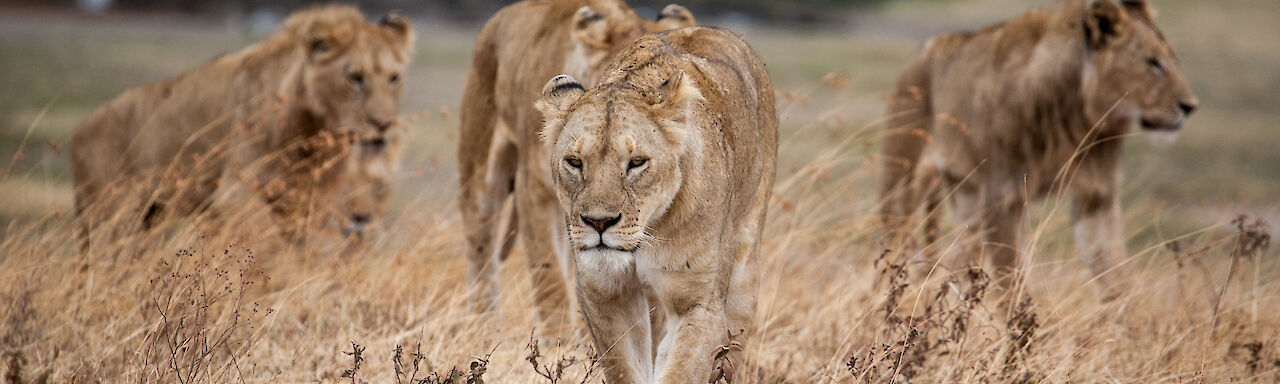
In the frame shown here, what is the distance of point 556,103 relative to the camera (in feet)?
12.3

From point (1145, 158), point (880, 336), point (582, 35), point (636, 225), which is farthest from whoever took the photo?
point (1145, 158)

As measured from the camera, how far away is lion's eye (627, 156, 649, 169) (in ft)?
11.4

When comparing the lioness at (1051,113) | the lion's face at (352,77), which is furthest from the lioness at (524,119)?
the lioness at (1051,113)

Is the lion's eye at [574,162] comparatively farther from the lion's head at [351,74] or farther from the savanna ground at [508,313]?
the lion's head at [351,74]

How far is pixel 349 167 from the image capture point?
756cm

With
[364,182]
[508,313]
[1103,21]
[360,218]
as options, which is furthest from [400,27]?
[1103,21]

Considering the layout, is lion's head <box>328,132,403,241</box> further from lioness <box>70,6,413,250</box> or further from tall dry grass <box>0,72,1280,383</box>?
tall dry grass <box>0,72,1280,383</box>

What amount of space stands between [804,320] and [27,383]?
3.51 meters

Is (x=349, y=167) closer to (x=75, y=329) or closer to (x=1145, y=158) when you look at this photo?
(x=75, y=329)

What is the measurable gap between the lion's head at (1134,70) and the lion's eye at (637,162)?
4.57 meters

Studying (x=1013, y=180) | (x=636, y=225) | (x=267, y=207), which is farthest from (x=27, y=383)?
(x=1013, y=180)

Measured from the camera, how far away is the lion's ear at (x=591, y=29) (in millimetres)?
5207

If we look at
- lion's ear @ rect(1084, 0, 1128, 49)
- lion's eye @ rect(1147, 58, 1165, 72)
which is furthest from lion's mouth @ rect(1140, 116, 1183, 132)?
lion's ear @ rect(1084, 0, 1128, 49)

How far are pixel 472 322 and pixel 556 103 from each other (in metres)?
2.35
